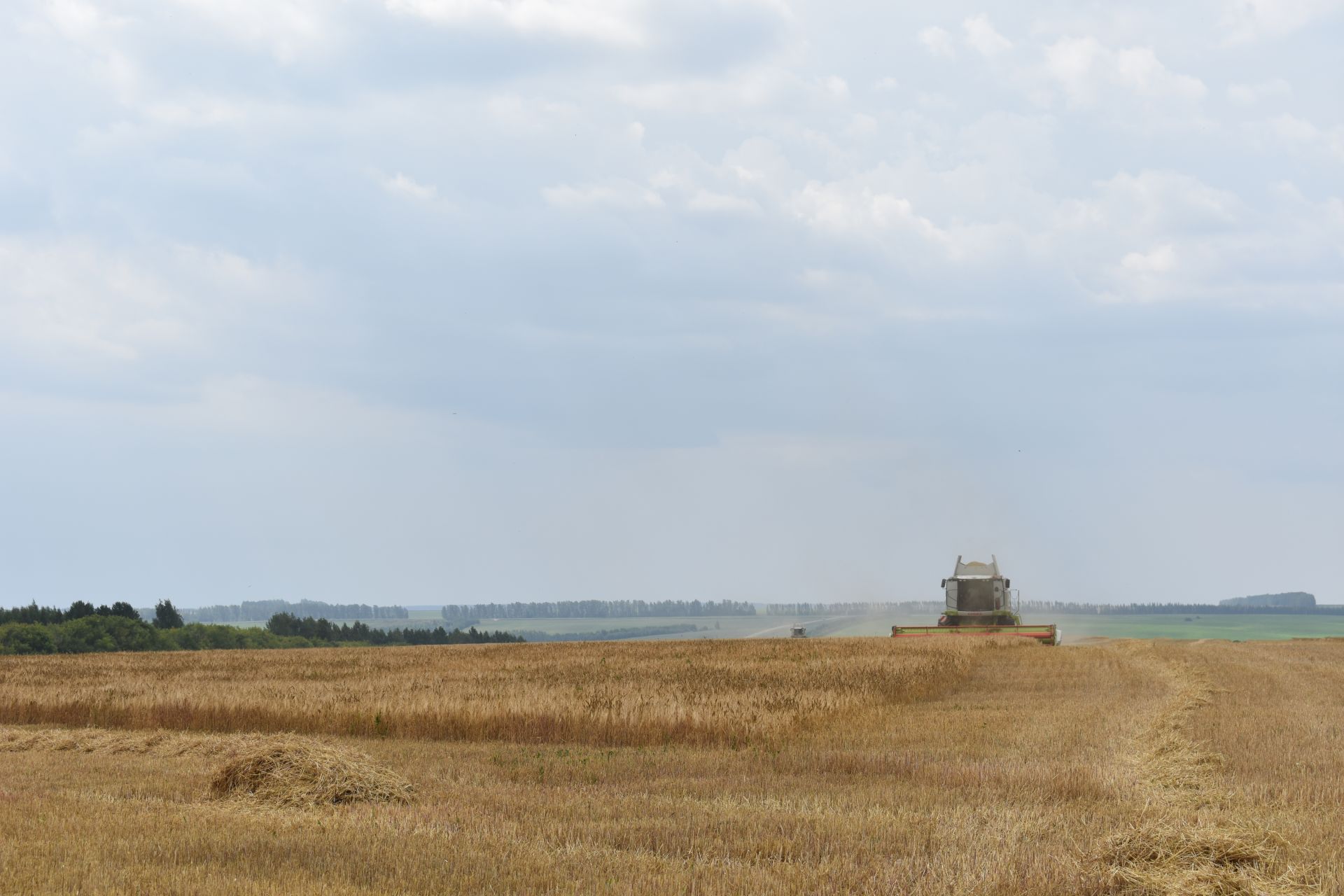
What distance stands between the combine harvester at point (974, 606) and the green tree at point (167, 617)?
65435 millimetres

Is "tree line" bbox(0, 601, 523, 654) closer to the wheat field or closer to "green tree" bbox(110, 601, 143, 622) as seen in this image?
"green tree" bbox(110, 601, 143, 622)

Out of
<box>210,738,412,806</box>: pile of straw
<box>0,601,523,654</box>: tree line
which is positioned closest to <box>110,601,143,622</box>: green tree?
<box>0,601,523,654</box>: tree line

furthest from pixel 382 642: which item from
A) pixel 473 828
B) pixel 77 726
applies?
pixel 473 828

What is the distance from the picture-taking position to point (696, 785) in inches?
489

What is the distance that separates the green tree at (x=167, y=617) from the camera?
307 feet

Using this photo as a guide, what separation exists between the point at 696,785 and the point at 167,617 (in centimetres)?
9305

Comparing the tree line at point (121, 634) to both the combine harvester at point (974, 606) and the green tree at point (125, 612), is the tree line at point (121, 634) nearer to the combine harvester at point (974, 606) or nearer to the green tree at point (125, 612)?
the green tree at point (125, 612)

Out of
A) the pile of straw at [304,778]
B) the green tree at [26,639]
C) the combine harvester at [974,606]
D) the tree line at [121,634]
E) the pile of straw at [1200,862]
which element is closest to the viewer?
the pile of straw at [1200,862]

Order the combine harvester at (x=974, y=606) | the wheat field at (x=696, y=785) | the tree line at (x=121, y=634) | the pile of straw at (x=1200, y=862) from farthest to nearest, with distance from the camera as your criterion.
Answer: the tree line at (x=121, y=634), the combine harvester at (x=974, y=606), the wheat field at (x=696, y=785), the pile of straw at (x=1200, y=862)

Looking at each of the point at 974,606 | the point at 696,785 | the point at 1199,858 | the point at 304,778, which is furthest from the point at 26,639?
the point at 1199,858

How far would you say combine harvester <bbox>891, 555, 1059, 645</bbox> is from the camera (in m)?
52.8

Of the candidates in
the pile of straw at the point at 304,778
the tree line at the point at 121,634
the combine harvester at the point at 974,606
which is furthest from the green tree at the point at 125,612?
the pile of straw at the point at 304,778

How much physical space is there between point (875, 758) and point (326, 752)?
6.47 m

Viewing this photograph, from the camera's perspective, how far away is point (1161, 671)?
2861 centimetres
